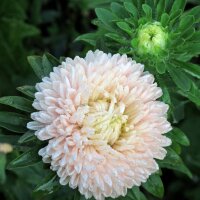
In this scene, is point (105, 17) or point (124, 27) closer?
point (124, 27)

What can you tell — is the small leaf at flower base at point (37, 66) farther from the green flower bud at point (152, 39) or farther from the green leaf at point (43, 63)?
the green flower bud at point (152, 39)

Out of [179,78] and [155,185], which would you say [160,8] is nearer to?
[179,78]

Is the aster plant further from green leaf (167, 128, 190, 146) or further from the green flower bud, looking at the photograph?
green leaf (167, 128, 190, 146)

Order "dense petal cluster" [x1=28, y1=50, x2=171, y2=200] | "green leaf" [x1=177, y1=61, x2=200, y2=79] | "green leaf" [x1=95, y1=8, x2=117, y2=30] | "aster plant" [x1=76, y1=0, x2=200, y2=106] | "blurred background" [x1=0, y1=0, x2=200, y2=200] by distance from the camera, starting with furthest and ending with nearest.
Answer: "blurred background" [x1=0, y1=0, x2=200, y2=200], "green leaf" [x1=95, y1=8, x2=117, y2=30], "green leaf" [x1=177, y1=61, x2=200, y2=79], "aster plant" [x1=76, y1=0, x2=200, y2=106], "dense petal cluster" [x1=28, y1=50, x2=171, y2=200]

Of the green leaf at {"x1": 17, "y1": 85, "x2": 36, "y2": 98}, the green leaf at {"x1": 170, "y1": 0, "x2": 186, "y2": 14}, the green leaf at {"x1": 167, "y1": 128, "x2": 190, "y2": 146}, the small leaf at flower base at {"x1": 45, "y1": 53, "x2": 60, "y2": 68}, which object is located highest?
the green leaf at {"x1": 170, "y1": 0, "x2": 186, "y2": 14}

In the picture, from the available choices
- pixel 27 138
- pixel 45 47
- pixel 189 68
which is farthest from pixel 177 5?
pixel 45 47

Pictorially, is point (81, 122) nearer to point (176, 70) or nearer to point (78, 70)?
point (78, 70)

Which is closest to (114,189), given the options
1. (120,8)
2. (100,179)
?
(100,179)

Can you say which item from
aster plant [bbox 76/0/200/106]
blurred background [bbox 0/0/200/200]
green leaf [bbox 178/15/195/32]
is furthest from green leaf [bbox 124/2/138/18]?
blurred background [bbox 0/0/200/200]
